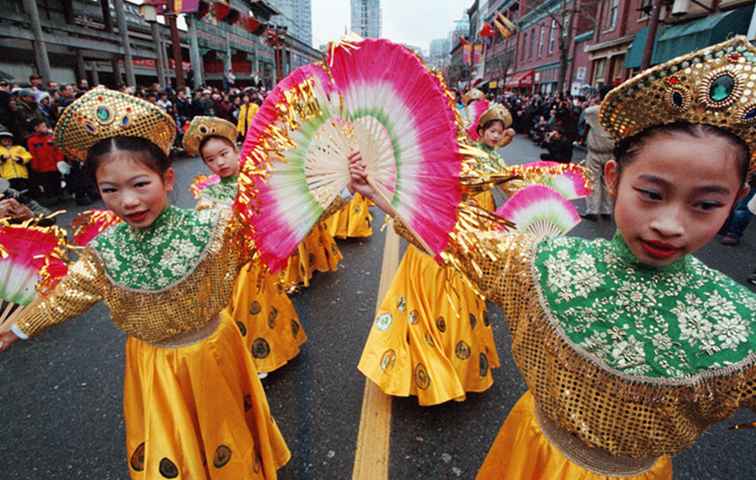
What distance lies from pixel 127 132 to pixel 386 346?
6.07 ft

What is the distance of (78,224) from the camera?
6.57ft

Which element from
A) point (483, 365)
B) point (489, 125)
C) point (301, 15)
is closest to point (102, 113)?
point (483, 365)

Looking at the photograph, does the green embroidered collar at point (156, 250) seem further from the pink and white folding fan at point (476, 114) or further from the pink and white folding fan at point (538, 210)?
the pink and white folding fan at point (476, 114)

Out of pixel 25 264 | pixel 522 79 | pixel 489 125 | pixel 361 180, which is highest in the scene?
pixel 522 79

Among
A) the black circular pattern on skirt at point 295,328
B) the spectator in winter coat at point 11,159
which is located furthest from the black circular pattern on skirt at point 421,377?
the spectator in winter coat at point 11,159

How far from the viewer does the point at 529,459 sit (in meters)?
1.38

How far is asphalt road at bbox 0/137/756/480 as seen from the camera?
230 cm

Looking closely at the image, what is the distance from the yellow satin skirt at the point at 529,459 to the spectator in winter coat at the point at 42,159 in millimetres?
8954

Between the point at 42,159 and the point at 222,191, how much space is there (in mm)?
6772

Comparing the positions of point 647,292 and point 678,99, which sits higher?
point 678,99

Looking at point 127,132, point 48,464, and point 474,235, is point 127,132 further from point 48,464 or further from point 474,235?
point 48,464

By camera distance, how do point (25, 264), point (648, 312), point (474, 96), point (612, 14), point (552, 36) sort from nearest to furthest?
point (648, 312), point (25, 264), point (474, 96), point (612, 14), point (552, 36)

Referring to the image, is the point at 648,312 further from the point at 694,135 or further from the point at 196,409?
the point at 196,409

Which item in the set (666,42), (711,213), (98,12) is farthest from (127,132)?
(98,12)
